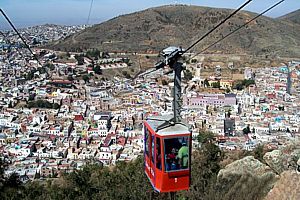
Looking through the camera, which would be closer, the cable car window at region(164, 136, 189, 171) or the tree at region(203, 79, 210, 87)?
the cable car window at region(164, 136, 189, 171)

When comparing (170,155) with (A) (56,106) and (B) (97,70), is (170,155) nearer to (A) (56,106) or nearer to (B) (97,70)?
(A) (56,106)

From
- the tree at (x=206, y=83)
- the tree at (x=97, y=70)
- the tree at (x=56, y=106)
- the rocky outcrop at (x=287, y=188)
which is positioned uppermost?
the tree at (x=97, y=70)

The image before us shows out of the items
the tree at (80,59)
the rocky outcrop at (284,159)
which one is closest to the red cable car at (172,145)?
the rocky outcrop at (284,159)

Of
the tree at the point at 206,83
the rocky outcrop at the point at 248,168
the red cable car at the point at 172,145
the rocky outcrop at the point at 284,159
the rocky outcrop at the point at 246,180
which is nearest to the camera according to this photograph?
the red cable car at the point at 172,145

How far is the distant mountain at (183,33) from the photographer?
170 ft

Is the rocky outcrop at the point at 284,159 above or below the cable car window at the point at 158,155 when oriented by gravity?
below

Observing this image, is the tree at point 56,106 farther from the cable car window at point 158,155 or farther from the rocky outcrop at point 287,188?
the cable car window at point 158,155

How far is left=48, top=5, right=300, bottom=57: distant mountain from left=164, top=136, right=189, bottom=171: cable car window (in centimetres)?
4556

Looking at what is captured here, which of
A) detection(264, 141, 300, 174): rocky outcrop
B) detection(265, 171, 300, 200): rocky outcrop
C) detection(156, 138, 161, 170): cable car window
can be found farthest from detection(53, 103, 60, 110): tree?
detection(156, 138, 161, 170): cable car window

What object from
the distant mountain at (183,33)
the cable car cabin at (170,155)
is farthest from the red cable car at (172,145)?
the distant mountain at (183,33)

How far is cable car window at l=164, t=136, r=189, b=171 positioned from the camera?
14.0 feet

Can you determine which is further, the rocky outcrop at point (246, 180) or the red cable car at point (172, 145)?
the rocky outcrop at point (246, 180)

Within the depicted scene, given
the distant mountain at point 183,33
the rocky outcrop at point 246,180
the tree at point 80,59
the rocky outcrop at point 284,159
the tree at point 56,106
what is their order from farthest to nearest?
the distant mountain at point 183,33, the tree at point 80,59, the tree at point 56,106, the rocky outcrop at point 284,159, the rocky outcrop at point 246,180

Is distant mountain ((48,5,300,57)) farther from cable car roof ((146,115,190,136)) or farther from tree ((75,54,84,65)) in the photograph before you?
cable car roof ((146,115,190,136))
